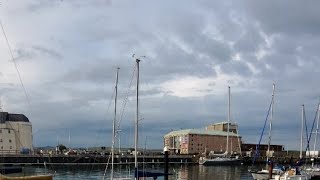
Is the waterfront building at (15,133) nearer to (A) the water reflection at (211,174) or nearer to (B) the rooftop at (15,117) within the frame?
(B) the rooftop at (15,117)

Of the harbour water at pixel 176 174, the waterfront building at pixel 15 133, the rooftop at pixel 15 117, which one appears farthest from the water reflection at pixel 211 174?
the rooftop at pixel 15 117

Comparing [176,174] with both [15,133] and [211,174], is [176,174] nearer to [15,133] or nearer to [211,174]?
[211,174]

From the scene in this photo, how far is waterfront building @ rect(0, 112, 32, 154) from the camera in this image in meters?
170

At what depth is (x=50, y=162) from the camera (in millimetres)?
151625

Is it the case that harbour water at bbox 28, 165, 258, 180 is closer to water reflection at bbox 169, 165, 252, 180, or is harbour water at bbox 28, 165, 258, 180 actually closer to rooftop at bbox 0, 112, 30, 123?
water reflection at bbox 169, 165, 252, 180

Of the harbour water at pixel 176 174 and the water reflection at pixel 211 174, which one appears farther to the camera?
the water reflection at pixel 211 174

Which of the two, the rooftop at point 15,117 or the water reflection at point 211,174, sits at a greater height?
the rooftop at point 15,117

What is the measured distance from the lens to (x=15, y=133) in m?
173

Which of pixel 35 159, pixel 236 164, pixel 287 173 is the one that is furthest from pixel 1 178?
pixel 236 164

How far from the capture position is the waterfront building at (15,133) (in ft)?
557

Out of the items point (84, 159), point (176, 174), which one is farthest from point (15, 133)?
point (176, 174)

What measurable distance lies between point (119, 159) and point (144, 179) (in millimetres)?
105205

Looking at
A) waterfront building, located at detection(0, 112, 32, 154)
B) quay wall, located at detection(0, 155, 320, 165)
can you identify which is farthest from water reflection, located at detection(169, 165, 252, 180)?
waterfront building, located at detection(0, 112, 32, 154)

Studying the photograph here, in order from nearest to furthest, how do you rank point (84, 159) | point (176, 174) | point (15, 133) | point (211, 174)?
1. point (176, 174)
2. point (211, 174)
3. point (84, 159)
4. point (15, 133)
